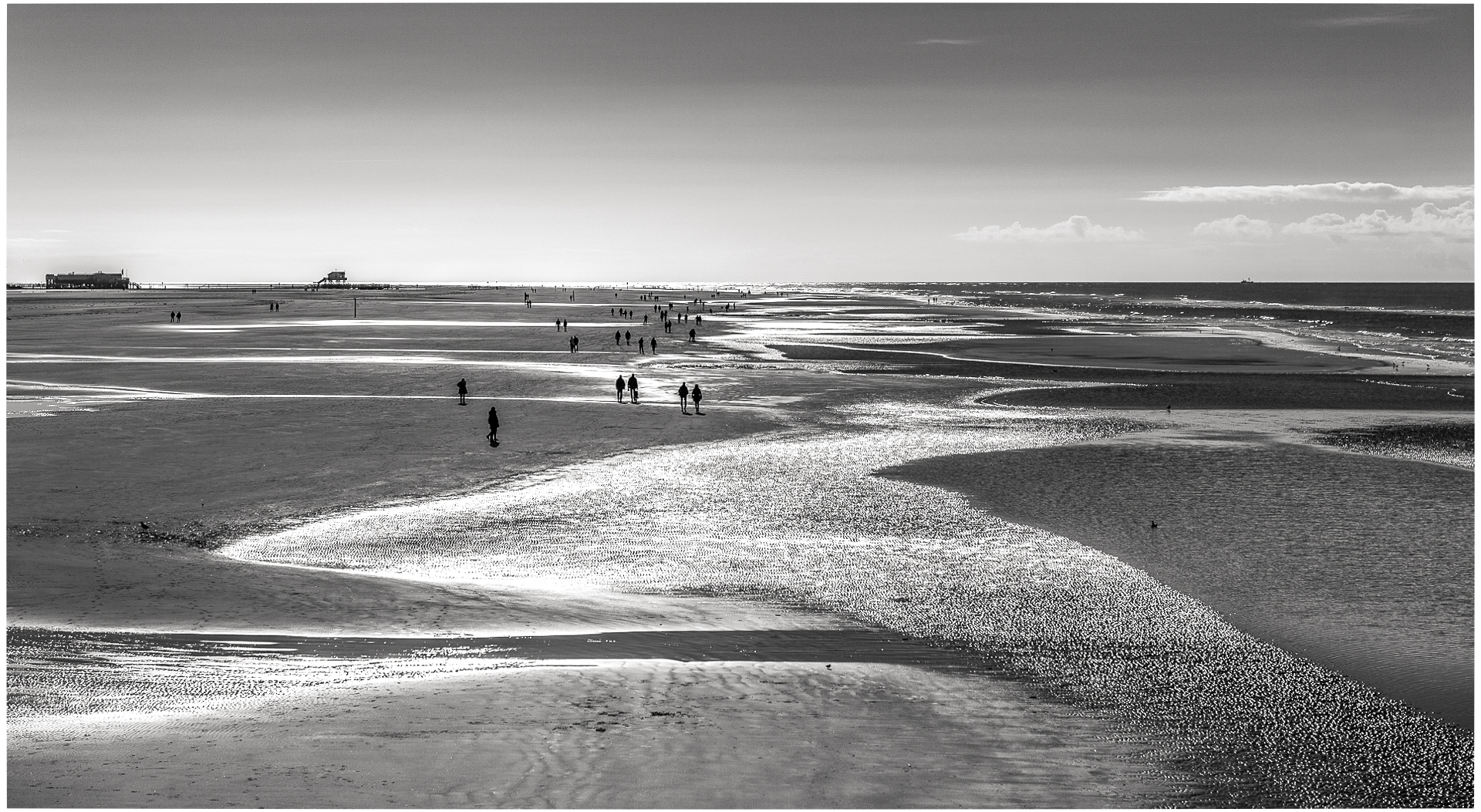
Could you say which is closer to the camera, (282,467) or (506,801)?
(506,801)

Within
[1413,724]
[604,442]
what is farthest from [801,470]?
[1413,724]

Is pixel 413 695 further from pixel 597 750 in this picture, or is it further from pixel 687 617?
pixel 687 617

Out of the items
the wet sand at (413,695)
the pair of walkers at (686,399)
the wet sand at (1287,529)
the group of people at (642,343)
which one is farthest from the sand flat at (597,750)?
the group of people at (642,343)

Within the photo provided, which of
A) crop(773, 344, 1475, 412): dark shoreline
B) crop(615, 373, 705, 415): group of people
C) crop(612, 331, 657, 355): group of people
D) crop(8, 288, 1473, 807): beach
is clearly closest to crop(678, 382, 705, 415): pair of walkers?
crop(615, 373, 705, 415): group of people

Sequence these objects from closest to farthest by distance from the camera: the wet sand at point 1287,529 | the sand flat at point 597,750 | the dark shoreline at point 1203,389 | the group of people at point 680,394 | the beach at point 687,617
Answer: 1. the sand flat at point 597,750
2. the beach at point 687,617
3. the wet sand at point 1287,529
4. the group of people at point 680,394
5. the dark shoreline at point 1203,389

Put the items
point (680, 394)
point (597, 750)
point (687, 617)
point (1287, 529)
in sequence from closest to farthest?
point (597, 750), point (687, 617), point (1287, 529), point (680, 394)

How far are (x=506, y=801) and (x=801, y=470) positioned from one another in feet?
51.4

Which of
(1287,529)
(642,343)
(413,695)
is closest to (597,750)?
(413,695)

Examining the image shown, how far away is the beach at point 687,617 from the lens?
9258 millimetres

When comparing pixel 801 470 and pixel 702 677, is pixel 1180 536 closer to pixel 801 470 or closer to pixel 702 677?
pixel 801 470

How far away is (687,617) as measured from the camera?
13.7m

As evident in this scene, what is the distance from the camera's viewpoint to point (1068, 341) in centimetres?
7231

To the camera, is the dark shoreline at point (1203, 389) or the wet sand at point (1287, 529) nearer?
the wet sand at point (1287, 529)

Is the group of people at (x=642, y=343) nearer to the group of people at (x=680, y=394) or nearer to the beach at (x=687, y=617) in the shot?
the group of people at (x=680, y=394)
